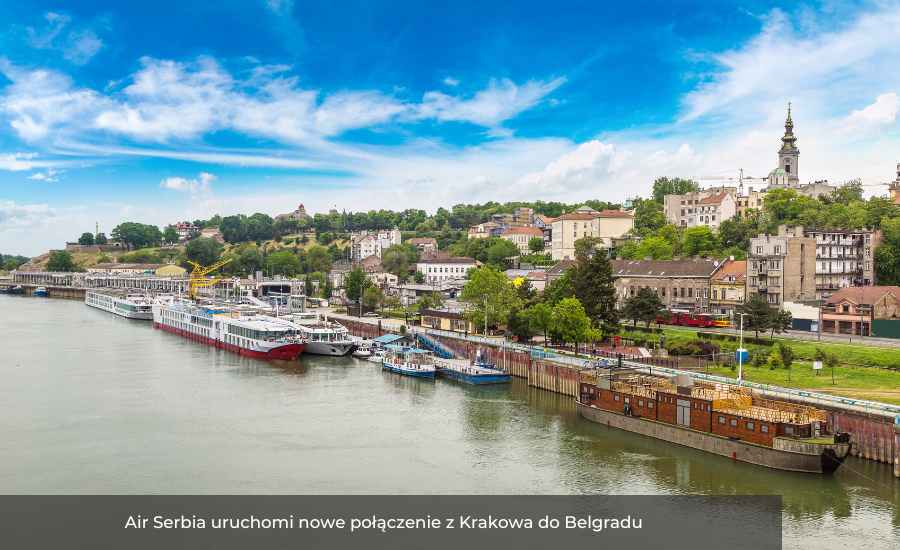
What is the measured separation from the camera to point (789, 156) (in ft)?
441

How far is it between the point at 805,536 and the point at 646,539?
5067 mm

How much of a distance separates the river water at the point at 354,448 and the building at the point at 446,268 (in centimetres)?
7018

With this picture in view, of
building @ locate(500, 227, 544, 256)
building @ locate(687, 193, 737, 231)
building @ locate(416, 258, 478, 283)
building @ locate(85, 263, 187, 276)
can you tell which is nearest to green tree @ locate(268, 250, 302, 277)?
building @ locate(85, 263, 187, 276)

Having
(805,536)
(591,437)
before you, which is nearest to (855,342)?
(591,437)

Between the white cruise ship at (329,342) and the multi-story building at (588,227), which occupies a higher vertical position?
the multi-story building at (588,227)

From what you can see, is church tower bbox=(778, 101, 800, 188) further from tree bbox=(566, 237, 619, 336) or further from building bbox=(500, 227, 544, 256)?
tree bbox=(566, 237, 619, 336)

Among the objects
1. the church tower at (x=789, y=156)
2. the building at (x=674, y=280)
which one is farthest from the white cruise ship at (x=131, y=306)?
the church tower at (x=789, y=156)

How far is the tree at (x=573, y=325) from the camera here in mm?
47188

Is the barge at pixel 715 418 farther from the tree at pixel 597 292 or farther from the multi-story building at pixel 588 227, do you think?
the multi-story building at pixel 588 227

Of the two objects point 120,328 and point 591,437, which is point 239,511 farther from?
point 120,328

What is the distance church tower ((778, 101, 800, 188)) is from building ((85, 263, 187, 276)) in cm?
13311

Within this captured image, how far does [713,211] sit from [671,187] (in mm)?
19318

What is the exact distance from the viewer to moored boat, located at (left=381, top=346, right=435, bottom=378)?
49.4 meters

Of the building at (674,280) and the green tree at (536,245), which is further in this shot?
the green tree at (536,245)
